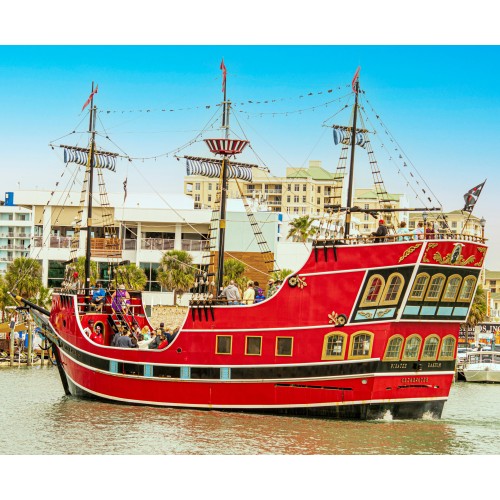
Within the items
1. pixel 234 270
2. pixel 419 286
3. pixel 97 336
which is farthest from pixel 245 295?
pixel 234 270

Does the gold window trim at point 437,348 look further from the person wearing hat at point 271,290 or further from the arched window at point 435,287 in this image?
the person wearing hat at point 271,290

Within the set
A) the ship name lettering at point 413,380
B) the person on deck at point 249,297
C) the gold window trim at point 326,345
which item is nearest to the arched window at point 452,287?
the ship name lettering at point 413,380

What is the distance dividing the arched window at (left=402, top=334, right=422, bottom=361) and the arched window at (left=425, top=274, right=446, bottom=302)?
42.4 inches

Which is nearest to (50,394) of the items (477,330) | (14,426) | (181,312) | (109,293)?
(109,293)

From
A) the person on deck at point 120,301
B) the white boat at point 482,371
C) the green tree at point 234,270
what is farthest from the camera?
the green tree at point 234,270

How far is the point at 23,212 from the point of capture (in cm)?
8656

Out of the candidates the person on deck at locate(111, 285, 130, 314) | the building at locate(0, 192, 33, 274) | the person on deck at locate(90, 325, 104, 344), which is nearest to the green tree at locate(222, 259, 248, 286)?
the person on deck at locate(111, 285, 130, 314)

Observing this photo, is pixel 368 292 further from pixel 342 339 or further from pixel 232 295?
pixel 232 295

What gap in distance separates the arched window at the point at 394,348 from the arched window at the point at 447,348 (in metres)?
1.58

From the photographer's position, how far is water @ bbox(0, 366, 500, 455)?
21.8 meters

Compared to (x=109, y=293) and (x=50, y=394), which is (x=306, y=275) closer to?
(x=109, y=293)

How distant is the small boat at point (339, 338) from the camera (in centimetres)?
2425

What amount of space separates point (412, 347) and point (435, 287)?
5.31 ft

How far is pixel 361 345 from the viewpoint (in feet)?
80.3
